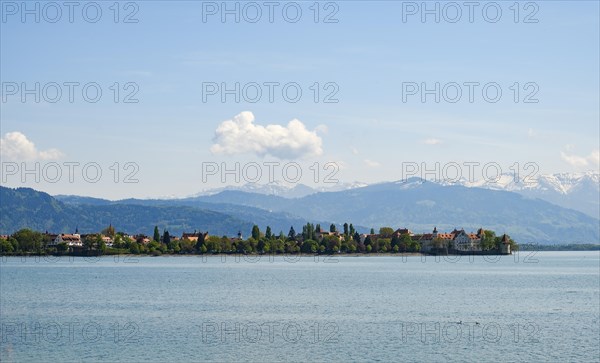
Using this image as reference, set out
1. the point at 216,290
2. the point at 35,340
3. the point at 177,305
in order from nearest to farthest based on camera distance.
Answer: the point at 35,340 < the point at 177,305 < the point at 216,290

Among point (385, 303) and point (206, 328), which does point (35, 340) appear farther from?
point (385, 303)

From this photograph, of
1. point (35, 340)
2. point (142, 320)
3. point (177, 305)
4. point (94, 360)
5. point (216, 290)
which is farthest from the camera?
point (216, 290)

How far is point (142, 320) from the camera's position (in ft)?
225

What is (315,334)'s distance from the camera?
197ft

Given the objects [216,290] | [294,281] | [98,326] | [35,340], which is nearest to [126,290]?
[216,290]

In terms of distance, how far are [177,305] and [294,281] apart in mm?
43766

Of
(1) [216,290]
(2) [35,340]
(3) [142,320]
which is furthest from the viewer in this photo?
(1) [216,290]

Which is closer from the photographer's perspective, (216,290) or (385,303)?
(385,303)

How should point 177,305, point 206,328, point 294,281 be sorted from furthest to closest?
point 294,281
point 177,305
point 206,328

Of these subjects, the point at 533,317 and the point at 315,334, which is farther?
the point at 533,317

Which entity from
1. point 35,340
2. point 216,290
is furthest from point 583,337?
point 216,290

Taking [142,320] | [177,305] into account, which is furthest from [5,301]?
[142,320]

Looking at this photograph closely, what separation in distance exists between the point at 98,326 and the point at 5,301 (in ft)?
86.6

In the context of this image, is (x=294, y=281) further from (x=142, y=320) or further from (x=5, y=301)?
(x=142, y=320)
